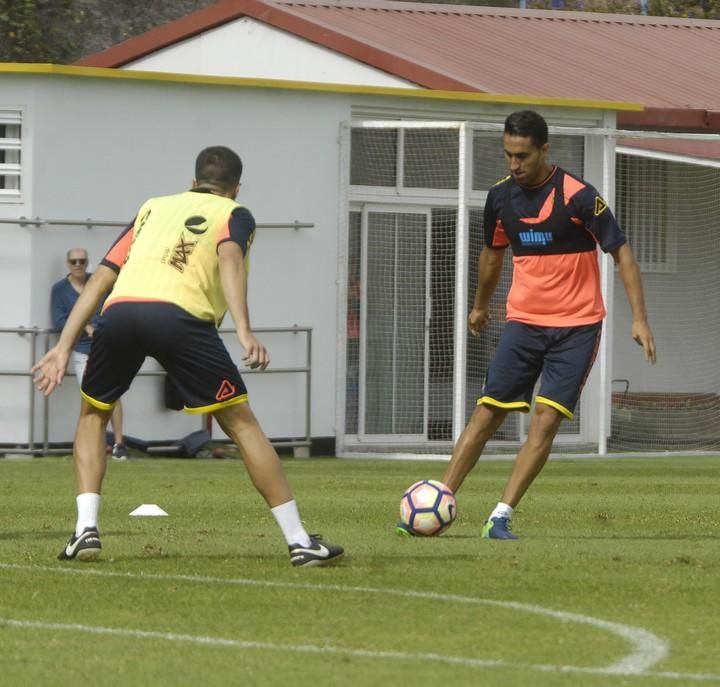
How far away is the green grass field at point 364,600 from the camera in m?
6.47

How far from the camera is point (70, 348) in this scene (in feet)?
29.4

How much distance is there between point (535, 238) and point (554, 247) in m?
0.11

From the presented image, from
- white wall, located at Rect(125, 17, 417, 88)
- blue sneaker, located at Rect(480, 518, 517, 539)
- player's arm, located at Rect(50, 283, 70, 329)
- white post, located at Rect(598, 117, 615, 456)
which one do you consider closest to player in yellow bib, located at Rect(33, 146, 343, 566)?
blue sneaker, located at Rect(480, 518, 517, 539)

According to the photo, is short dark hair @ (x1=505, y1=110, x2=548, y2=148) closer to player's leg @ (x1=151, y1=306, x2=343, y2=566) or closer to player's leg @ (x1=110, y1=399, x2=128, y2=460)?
player's leg @ (x1=151, y1=306, x2=343, y2=566)

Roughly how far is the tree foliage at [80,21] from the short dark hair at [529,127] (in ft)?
79.6

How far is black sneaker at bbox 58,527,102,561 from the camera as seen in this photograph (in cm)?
920

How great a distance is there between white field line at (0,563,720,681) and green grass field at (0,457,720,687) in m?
0.01

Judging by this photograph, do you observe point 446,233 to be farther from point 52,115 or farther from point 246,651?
point 246,651

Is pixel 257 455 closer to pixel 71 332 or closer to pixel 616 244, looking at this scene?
pixel 71 332

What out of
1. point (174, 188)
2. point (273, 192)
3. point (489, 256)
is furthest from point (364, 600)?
point (273, 192)

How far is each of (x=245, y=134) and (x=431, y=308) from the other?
8.93ft

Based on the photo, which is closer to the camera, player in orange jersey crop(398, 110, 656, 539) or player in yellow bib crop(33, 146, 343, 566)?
player in yellow bib crop(33, 146, 343, 566)

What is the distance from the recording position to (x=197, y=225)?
8945mm

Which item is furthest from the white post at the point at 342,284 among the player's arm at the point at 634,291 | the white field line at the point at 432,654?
the white field line at the point at 432,654
